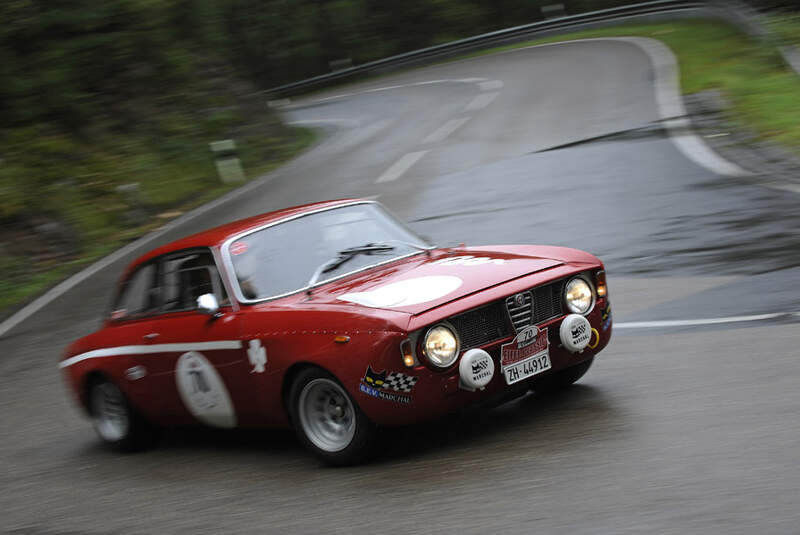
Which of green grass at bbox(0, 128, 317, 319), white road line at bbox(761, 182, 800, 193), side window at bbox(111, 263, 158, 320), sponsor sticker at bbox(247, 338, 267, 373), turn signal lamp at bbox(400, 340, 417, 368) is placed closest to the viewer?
turn signal lamp at bbox(400, 340, 417, 368)

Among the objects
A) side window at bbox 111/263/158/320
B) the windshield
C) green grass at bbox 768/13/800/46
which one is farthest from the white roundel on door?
green grass at bbox 768/13/800/46

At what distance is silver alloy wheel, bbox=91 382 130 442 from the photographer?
24.7ft

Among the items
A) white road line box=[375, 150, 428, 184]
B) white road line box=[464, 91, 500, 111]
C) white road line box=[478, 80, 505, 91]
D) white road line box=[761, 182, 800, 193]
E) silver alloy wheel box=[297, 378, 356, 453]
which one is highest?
white road line box=[478, 80, 505, 91]

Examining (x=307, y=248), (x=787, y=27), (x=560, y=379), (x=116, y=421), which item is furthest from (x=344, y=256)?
(x=787, y=27)

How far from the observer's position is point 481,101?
24.9 m

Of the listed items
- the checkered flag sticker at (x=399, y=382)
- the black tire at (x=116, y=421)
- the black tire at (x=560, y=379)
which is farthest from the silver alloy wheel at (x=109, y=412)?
the black tire at (x=560, y=379)

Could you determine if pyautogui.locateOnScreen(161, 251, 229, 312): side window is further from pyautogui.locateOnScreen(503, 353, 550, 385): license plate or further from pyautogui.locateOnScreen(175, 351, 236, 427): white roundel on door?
pyautogui.locateOnScreen(503, 353, 550, 385): license plate

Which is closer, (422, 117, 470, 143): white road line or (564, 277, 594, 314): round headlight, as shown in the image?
(564, 277, 594, 314): round headlight

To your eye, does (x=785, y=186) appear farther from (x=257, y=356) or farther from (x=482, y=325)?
(x=257, y=356)

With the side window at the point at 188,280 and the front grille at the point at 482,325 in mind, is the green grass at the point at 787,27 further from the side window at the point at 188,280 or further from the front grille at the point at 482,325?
the front grille at the point at 482,325

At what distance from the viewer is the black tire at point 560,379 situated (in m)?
6.62

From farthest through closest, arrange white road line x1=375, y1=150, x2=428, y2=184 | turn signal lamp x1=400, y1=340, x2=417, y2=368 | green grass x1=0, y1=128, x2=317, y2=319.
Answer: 1. white road line x1=375, y1=150, x2=428, y2=184
2. green grass x1=0, y1=128, x2=317, y2=319
3. turn signal lamp x1=400, y1=340, x2=417, y2=368

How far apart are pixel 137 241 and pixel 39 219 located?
6.58ft

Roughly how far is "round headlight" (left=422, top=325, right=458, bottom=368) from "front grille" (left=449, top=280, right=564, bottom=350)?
7cm
